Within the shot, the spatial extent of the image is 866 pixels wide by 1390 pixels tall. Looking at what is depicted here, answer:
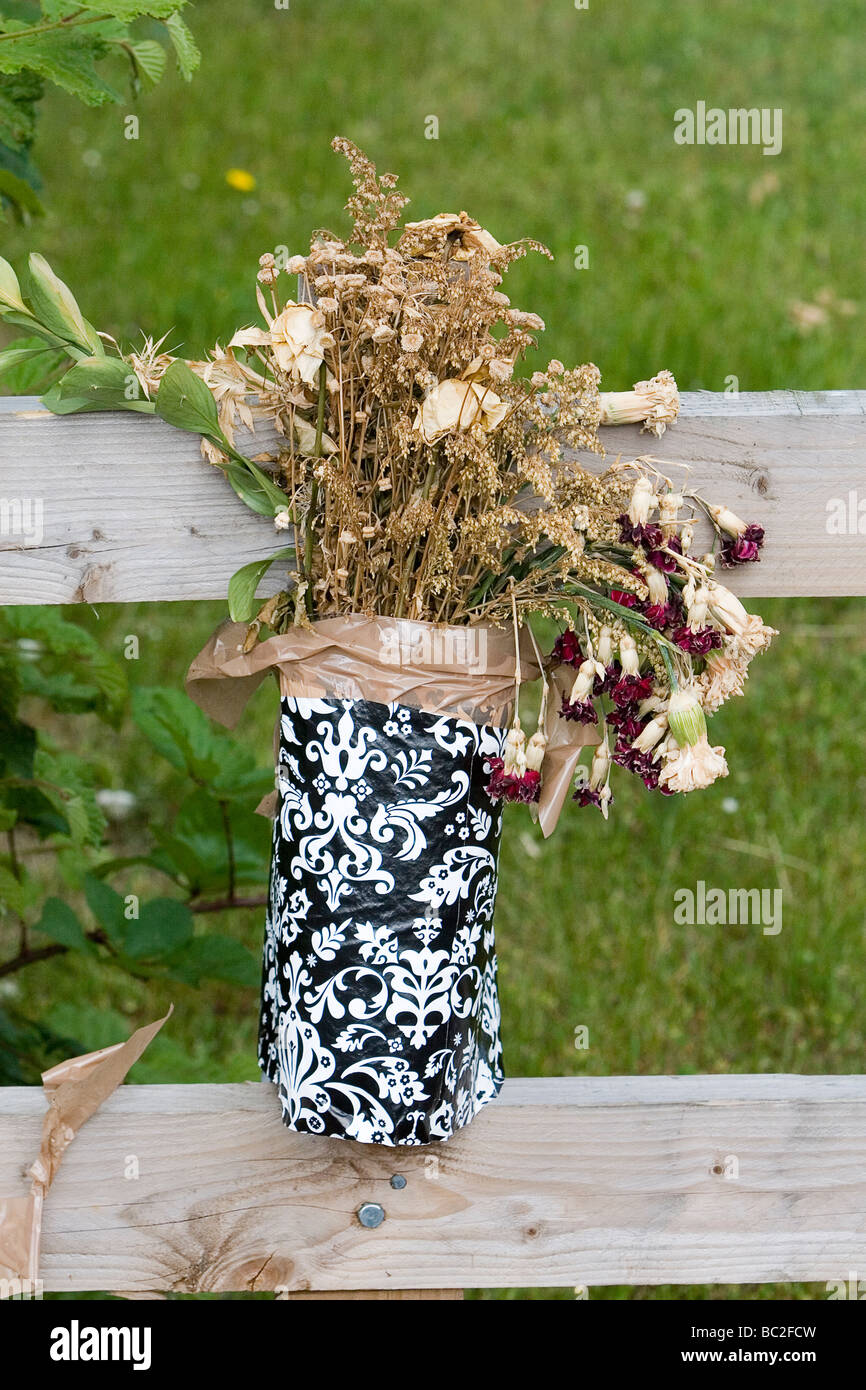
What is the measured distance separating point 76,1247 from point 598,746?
2.44 ft

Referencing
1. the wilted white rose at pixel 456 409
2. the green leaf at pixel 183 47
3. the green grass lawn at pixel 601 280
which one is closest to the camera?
the wilted white rose at pixel 456 409

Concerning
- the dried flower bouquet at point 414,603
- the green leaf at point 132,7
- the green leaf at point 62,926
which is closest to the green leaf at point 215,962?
the green leaf at point 62,926

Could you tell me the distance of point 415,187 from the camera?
4.13 metres

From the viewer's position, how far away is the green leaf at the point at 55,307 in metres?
1.16

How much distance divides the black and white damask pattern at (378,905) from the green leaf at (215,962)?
2.16 feet

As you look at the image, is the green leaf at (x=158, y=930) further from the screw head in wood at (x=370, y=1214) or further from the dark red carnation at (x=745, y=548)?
the dark red carnation at (x=745, y=548)

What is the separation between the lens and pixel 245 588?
1.20 metres

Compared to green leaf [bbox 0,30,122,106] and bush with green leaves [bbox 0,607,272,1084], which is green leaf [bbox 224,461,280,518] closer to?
green leaf [bbox 0,30,122,106]

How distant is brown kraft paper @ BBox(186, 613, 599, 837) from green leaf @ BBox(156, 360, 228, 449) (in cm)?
19

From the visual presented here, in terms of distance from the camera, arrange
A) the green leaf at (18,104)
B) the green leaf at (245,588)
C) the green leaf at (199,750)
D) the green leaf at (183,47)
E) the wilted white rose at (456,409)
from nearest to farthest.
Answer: the wilted white rose at (456,409) < the green leaf at (245,588) < the green leaf at (183,47) < the green leaf at (18,104) < the green leaf at (199,750)

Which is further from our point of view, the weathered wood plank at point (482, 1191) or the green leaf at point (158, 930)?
the green leaf at point (158, 930)

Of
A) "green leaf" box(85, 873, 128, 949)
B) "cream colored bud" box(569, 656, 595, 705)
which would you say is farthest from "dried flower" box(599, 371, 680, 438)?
"green leaf" box(85, 873, 128, 949)

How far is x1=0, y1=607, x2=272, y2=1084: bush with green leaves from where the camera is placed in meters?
1.84
